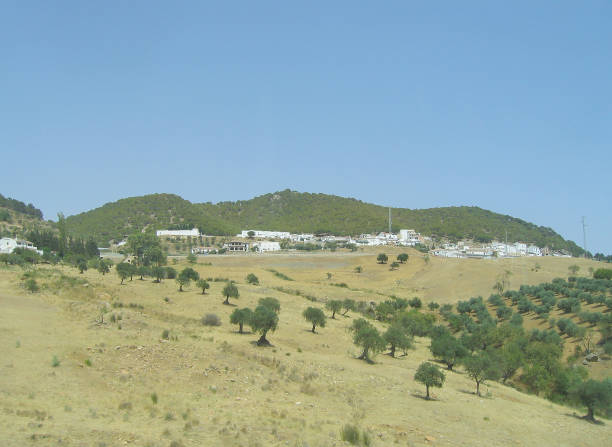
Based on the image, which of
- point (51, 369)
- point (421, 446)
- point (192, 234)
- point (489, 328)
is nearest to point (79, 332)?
point (51, 369)

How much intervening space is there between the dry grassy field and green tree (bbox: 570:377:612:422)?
2.90ft

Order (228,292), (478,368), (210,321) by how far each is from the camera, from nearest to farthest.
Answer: (478,368), (210,321), (228,292)

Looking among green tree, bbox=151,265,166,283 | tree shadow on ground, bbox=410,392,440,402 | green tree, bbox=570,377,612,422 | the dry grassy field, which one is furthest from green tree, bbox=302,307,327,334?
green tree, bbox=151,265,166,283

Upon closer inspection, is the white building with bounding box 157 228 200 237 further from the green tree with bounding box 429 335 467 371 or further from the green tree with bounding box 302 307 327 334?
the green tree with bounding box 429 335 467 371

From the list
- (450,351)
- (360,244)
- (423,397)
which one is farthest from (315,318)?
(360,244)

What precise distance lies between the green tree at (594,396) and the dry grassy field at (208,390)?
2.90ft

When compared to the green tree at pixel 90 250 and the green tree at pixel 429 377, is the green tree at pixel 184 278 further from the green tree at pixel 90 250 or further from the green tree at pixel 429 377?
the green tree at pixel 90 250

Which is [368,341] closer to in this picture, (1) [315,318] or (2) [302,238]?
(1) [315,318]

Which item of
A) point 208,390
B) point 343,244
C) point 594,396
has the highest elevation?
point 343,244

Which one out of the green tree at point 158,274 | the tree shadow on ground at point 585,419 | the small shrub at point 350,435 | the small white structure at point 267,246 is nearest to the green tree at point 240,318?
the small shrub at point 350,435

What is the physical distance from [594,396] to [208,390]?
18842 millimetres

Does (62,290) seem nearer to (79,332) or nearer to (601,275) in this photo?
(79,332)

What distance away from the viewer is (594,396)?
2422cm

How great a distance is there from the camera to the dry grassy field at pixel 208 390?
14.5m
